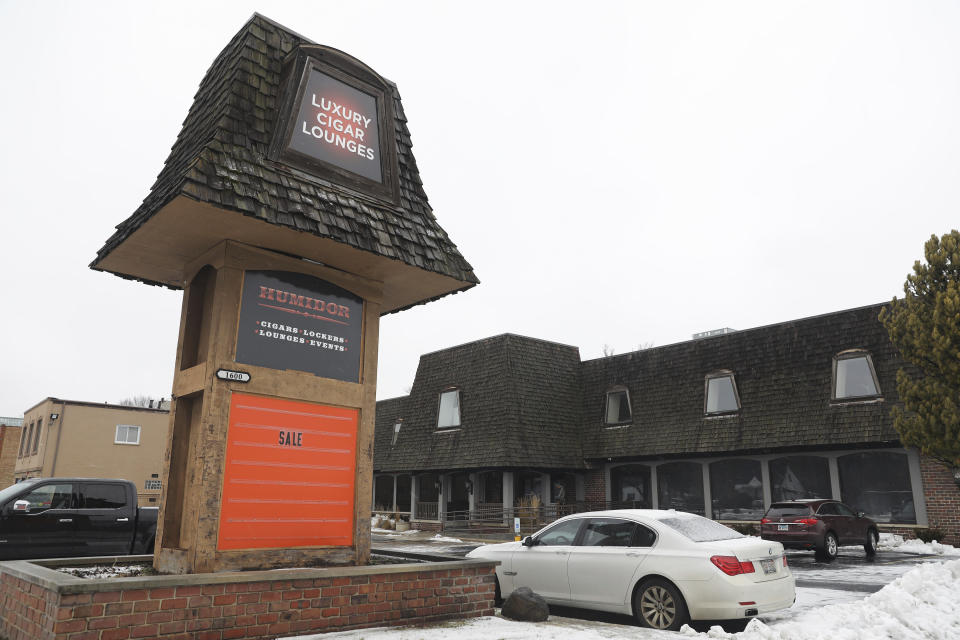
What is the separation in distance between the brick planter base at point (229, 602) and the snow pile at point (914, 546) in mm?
15342

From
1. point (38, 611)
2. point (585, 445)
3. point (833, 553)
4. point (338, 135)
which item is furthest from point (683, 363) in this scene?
point (38, 611)

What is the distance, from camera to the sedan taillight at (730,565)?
26.4 ft

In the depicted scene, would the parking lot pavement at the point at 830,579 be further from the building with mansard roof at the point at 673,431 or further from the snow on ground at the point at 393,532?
the snow on ground at the point at 393,532

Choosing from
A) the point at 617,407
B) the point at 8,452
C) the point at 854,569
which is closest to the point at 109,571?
the point at 854,569

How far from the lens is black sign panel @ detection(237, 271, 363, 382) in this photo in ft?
26.3

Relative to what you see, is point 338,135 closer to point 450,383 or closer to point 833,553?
point 833,553

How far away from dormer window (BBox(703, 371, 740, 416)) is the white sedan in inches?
620

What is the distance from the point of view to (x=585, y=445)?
27.9 m

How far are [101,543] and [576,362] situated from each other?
21742 millimetres

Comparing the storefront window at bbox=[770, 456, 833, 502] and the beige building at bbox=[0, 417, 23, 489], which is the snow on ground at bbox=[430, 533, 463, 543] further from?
the beige building at bbox=[0, 417, 23, 489]

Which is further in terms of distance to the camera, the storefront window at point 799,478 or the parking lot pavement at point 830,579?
the storefront window at point 799,478

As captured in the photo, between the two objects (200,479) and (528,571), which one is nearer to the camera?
(200,479)

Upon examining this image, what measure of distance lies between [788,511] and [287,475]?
1424 cm

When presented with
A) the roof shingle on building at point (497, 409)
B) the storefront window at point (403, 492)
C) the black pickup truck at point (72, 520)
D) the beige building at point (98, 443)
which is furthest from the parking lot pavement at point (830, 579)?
the beige building at point (98, 443)
